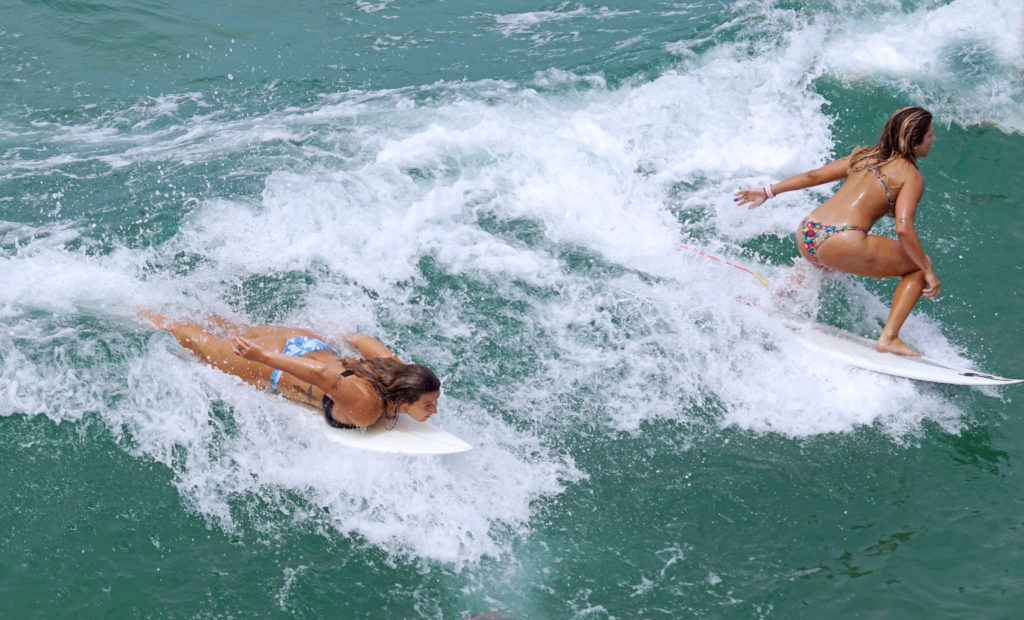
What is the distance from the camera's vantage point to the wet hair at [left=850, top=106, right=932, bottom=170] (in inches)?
246

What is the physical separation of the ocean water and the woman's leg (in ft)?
1.17

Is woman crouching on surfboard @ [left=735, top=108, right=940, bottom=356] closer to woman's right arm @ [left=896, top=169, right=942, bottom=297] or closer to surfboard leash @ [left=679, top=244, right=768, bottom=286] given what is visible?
woman's right arm @ [left=896, top=169, right=942, bottom=297]

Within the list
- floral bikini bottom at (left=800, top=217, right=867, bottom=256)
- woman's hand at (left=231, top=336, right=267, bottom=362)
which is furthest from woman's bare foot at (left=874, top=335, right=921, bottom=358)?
woman's hand at (left=231, top=336, right=267, bottom=362)

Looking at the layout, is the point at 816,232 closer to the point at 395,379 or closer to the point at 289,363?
the point at 395,379

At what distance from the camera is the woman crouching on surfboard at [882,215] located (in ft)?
20.7

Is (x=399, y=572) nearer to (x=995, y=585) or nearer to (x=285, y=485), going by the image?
(x=285, y=485)

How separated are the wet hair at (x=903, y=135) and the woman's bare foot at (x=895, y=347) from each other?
1321 mm

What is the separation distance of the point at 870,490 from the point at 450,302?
343 centimetres

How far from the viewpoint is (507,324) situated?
6988 millimetres

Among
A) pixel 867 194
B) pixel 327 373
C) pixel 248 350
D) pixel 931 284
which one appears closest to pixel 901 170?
pixel 867 194

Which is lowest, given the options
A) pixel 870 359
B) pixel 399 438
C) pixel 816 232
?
pixel 399 438

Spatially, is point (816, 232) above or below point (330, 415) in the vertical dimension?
above

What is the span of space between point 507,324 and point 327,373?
2.02 m

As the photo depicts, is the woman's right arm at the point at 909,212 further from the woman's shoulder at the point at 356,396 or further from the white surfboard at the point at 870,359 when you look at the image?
the woman's shoulder at the point at 356,396
